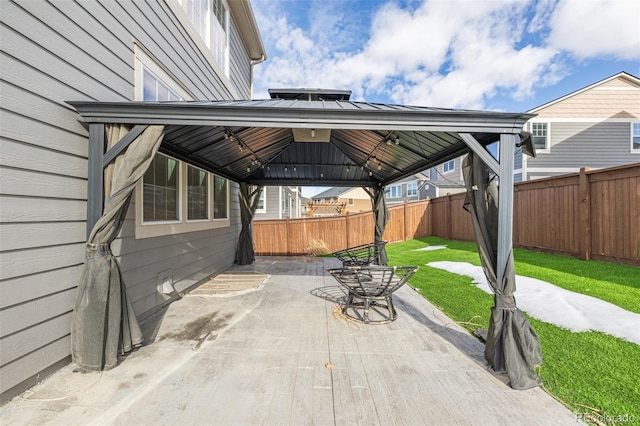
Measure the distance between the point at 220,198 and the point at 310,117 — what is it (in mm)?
4555

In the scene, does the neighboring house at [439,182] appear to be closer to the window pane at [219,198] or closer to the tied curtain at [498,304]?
the window pane at [219,198]

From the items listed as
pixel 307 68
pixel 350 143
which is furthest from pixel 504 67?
pixel 350 143

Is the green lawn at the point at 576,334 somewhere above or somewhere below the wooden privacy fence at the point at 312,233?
below

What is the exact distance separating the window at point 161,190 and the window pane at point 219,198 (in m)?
1.64

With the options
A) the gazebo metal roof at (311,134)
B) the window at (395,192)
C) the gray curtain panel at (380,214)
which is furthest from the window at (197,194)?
the window at (395,192)

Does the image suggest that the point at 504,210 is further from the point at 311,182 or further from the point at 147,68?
the point at 311,182

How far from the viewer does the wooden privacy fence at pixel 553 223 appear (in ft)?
16.5

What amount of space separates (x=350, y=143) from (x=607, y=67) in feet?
52.1

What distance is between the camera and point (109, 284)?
2.51 m

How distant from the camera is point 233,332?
3.33m

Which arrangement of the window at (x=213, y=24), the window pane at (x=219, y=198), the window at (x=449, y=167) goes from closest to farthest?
the window at (x=213, y=24) → the window pane at (x=219, y=198) → the window at (x=449, y=167)

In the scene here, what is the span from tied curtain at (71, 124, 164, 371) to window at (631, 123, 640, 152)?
1703cm

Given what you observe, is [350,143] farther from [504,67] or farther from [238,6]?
[504,67]

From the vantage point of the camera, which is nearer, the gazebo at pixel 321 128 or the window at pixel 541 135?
the gazebo at pixel 321 128
